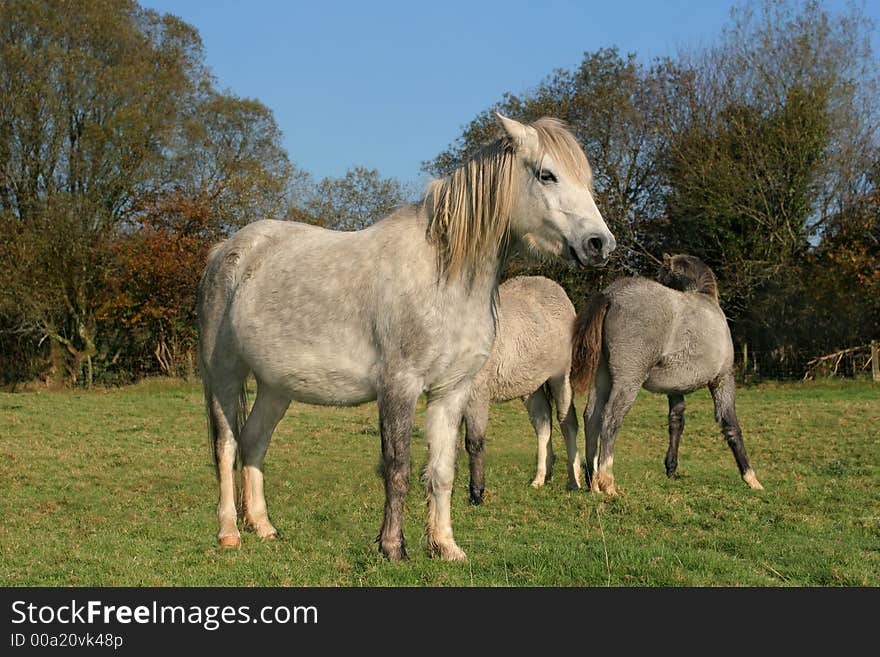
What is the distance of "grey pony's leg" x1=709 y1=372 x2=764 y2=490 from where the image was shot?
920cm

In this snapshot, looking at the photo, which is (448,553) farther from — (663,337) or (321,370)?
(663,337)

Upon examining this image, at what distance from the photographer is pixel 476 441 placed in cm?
833

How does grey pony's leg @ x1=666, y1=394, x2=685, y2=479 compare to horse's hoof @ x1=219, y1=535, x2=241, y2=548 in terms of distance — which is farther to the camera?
grey pony's leg @ x1=666, y1=394, x2=685, y2=479

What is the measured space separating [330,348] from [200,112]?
1046 inches

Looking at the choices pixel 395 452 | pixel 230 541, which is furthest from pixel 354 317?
pixel 230 541

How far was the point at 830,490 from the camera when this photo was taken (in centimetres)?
834

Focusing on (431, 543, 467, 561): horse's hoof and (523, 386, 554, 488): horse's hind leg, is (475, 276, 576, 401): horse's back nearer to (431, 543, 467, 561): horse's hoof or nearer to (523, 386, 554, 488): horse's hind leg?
(523, 386, 554, 488): horse's hind leg

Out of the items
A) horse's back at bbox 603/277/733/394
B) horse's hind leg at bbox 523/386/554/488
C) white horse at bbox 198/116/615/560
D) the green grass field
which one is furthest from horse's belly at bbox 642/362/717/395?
white horse at bbox 198/116/615/560

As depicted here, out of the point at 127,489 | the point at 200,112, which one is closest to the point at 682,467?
the point at 127,489

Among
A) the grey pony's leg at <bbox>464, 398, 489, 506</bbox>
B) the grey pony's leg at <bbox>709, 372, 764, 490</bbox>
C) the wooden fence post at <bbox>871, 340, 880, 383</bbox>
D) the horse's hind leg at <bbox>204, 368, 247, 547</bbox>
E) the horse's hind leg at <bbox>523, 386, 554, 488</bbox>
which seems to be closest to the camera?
the horse's hind leg at <bbox>204, 368, 247, 547</bbox>

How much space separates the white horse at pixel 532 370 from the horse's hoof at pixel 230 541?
9.23 feet

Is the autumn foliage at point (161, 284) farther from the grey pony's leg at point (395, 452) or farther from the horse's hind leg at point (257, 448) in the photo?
the grey pony's leg at point (395, 452)

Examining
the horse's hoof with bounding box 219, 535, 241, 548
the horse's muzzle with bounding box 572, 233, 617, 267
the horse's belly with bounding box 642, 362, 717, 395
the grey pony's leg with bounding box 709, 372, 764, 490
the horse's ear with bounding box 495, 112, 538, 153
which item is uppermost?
the horse's ear with bounding box 495, 112, 538, 153

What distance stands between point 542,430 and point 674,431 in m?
1.59
